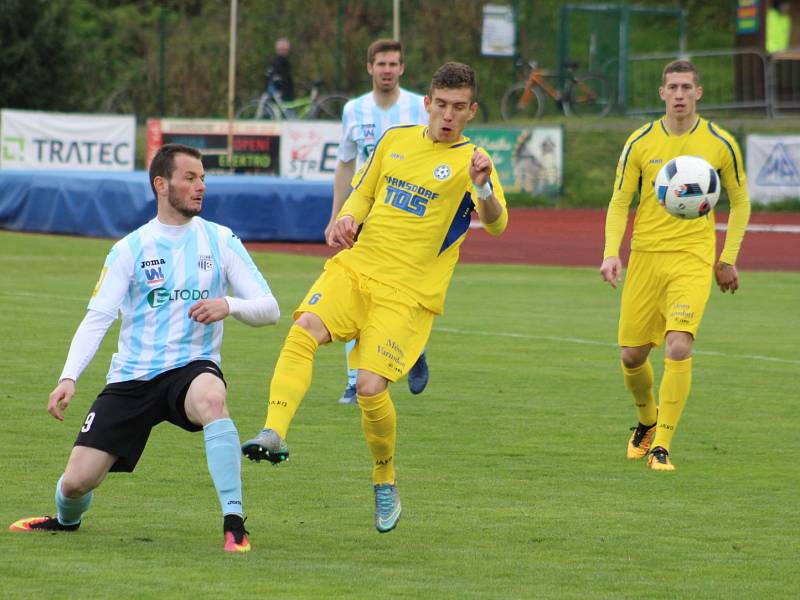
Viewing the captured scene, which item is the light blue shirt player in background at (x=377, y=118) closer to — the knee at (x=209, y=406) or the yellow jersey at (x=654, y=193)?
the yellow jersey at (x=654, y=193)

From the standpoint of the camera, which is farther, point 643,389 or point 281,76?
point 281,76

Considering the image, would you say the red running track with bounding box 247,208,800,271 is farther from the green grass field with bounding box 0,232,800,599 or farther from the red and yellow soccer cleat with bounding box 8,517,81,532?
the red and yellow soccer cleat with bounding box 8,517,81,532

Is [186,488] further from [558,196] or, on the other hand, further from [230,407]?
[558,196]

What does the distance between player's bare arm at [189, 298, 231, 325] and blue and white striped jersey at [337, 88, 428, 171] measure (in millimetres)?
4632

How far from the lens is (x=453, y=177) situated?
7184mm

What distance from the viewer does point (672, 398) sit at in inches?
347

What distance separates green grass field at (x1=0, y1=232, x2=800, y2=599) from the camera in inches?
238

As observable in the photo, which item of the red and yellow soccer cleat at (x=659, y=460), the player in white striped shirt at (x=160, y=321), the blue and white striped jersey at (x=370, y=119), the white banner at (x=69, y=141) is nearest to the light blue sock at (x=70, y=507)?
the player in white striped shirt at (x=160, y=321)

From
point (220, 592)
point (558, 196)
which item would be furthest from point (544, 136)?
point (220, 592)

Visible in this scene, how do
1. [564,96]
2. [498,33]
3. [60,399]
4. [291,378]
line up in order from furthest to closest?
[498,33] < [564,96] < [291,378] < [60,399]

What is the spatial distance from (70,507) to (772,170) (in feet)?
86.8

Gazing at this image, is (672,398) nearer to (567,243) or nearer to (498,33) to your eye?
(567,243)

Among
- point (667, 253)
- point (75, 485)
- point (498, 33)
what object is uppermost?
point (498, 33)

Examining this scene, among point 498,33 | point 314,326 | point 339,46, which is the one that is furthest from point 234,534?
point 498,33
